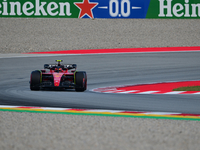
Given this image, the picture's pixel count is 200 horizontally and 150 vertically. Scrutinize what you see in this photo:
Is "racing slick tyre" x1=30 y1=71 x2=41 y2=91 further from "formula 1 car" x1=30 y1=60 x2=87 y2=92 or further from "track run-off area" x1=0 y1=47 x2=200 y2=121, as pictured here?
"track run-off area" x1=0 y1=47 x2=200 y2=121

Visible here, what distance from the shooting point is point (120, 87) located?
12.0 m

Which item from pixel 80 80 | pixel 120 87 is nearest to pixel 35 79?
pixel 80 80

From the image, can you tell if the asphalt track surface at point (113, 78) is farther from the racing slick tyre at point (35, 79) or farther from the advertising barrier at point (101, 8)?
the advertising barrier at point (101, 8)

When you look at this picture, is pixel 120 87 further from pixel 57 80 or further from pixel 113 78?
pixel 57 80

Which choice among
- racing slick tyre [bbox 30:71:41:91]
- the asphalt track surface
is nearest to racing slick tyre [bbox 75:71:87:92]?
the asphalt track surface

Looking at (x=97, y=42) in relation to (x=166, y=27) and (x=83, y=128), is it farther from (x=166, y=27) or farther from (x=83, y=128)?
(x=83, y=128)

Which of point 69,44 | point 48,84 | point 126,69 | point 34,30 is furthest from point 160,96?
point 34,30

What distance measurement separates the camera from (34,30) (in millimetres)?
28703

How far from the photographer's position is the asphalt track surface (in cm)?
855

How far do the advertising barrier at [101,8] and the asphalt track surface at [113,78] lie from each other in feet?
25.9

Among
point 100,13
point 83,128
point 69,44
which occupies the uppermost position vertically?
point 100,13

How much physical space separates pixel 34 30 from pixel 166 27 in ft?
32.7

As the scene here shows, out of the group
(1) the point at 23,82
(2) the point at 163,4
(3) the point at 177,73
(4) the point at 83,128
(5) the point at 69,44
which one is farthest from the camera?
(2) the point at 163,4

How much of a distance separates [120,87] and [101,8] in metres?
16.2
